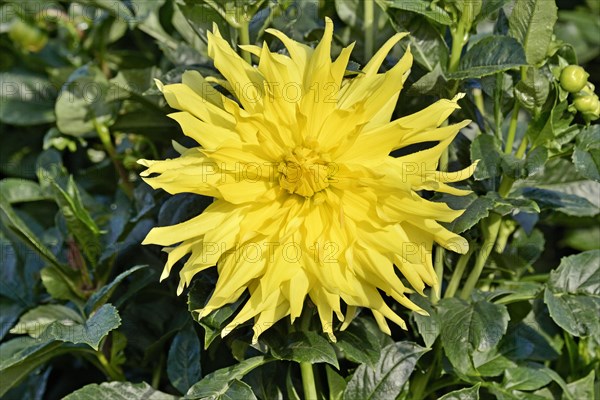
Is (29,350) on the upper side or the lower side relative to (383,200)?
lower

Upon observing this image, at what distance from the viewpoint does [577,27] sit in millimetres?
1859

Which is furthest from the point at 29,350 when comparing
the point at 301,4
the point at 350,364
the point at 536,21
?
the point at 536,21

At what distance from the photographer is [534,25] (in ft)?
3.52

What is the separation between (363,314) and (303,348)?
16cm

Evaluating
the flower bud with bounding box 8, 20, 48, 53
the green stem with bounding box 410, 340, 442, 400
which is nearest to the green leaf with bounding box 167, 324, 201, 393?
the green stem with bounding box 410, 340, 442, 400

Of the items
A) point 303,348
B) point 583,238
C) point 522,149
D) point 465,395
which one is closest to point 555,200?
point 522,149

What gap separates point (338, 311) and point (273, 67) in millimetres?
300

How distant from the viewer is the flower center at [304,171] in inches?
38.2

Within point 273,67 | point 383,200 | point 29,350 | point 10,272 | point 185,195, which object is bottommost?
point 10,272

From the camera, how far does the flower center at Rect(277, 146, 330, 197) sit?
0.97m

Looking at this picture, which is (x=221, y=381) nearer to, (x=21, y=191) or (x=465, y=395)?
(x=465, y=395)

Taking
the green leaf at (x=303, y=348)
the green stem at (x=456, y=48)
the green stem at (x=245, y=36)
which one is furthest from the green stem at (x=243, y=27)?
the green leaf at (x=303, y=348)

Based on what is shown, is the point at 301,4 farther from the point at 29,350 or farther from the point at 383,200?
the point at 29,350

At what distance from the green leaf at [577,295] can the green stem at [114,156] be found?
740mm
